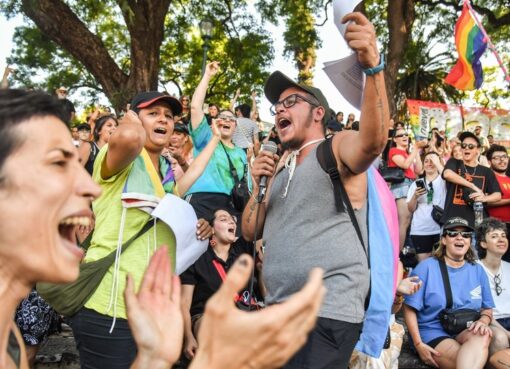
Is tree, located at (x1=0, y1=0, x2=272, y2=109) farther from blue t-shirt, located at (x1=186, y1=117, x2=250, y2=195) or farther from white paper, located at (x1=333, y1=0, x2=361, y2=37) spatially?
white paper, located at (x1=333, y1=0, x2=361, y2=37)

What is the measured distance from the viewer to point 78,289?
2459 mm

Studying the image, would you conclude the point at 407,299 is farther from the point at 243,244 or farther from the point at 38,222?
the point at 38,222

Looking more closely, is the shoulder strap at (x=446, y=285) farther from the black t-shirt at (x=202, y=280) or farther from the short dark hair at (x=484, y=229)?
the black t-shirt at (x=202, y=280)

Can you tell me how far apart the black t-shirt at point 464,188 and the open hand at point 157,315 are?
5233 mm

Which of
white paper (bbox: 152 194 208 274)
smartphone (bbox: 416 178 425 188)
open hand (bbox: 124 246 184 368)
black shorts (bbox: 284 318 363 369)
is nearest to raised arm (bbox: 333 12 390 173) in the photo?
black shorts (bbox: 284 318 363 369)

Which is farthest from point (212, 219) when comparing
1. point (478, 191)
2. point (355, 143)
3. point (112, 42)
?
point (112, 42)

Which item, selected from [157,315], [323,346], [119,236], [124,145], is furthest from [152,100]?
[157,315]

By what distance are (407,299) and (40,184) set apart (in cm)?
422

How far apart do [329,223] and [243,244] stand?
255 centimetres

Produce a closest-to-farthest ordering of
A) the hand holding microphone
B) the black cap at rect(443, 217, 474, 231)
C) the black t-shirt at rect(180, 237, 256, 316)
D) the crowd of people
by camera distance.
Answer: the crowd of people, the hand holding microphone, the black t-shirt at rect(180, 237, 256, 316), the black cap at rect(443, 217, 474, 231)

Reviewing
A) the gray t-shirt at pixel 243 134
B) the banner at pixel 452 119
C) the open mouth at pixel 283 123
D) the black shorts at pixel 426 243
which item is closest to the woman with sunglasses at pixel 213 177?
the gray t-shirt at pixel 243 134

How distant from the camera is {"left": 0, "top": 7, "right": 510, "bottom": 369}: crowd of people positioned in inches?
48.7

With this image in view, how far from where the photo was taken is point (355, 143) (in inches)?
92.7

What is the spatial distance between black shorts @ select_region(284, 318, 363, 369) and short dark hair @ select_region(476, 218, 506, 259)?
3623 mm
